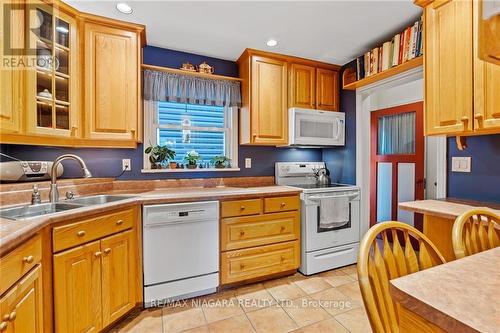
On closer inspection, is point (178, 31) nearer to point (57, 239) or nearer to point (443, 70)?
point (57, 239)

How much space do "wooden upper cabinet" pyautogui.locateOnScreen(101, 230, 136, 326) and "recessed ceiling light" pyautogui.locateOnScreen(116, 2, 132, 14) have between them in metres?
1.73

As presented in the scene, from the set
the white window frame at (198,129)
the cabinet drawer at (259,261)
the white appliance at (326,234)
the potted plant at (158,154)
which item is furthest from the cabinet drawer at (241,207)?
the potted plant at (158,154)

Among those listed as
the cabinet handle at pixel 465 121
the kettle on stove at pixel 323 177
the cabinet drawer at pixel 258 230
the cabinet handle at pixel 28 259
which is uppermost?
the cabinet handle at pixel 465 121

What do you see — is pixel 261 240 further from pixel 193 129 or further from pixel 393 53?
pixel 393 53

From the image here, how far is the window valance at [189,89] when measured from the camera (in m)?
2.43

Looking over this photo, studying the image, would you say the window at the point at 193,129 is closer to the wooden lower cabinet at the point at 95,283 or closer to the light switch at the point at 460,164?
the wooden lower cabinet at the point at 95,283

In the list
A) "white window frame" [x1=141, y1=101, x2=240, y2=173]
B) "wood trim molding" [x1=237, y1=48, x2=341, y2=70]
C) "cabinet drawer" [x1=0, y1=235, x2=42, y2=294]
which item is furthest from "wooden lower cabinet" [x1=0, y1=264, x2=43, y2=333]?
"wood trim molding" [x1=237, y1=48, x2=341, y2=70]

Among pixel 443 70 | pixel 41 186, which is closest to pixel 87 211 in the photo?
pixel 41 186

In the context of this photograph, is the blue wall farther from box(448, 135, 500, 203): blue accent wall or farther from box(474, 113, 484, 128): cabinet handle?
box(474, 113, 484, 128): cabinet handle

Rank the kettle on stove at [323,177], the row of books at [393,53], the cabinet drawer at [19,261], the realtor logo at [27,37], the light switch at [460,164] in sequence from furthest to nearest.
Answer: the kettle on stove at [323,177], the row of books at [393,53], the light switch at [460,164], the realtor logo at [27,37], the cabinet drawer at [19,261]

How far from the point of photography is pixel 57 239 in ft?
4.39

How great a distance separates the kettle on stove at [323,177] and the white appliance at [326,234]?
35cm

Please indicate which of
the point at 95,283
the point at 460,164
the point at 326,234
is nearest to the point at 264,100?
the point at 326,234

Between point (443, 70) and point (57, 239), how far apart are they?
2657 mm
